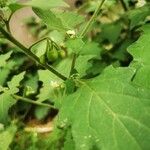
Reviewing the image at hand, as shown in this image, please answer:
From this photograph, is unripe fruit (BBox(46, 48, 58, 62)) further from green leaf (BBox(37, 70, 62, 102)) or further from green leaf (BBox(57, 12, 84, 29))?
green leaf (BBox(37, 70, 62, 102))

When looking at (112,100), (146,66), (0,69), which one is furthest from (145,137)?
(0,69)

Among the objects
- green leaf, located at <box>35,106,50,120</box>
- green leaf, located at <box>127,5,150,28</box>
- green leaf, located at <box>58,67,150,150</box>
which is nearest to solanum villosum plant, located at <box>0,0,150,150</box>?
green leaf, located at <box>58,67,150,150</box>

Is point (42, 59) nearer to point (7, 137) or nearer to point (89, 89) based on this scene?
point (89, 89)

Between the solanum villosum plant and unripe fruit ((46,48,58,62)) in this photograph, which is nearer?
the solanum villosum plant

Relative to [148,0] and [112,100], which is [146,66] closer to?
[112,100]

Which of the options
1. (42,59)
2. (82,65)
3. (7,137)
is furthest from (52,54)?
(7,137)
